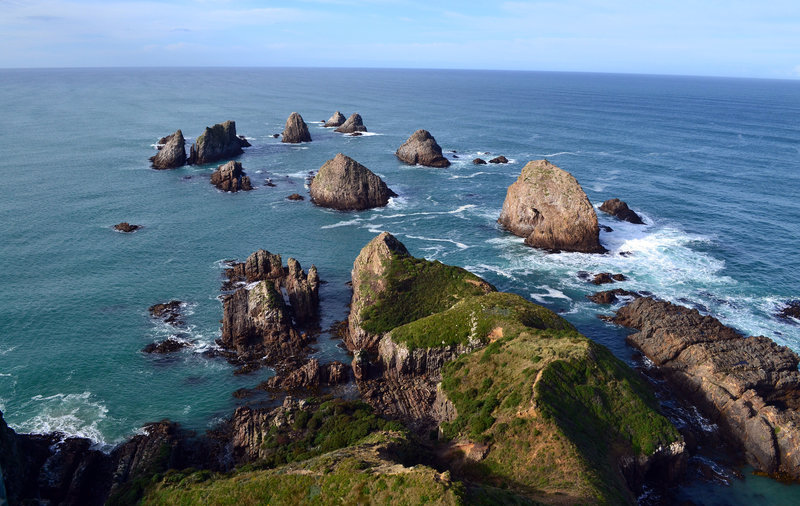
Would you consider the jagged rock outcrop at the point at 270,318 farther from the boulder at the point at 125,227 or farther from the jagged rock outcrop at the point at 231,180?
the jagged rock outcrop at the point at 231,180

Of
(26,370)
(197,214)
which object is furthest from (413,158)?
(26,370)

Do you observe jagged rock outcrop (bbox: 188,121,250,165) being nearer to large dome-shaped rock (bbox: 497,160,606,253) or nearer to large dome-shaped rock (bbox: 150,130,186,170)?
large dome-shaped rock (bbox: 150,130,186,170)

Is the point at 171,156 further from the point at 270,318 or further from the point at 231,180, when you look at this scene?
the point at 270,318

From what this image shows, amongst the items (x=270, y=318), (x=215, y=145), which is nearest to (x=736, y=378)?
(x=270, y=318)

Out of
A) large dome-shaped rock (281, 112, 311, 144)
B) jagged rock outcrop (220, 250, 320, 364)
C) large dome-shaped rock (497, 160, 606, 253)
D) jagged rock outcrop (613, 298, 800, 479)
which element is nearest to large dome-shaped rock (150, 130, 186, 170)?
large dome-shaped rock (281, 112, 311, 144)

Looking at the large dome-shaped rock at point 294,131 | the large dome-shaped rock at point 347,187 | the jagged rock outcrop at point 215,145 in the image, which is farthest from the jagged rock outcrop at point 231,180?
the large dome-shaped rock at point 294,131

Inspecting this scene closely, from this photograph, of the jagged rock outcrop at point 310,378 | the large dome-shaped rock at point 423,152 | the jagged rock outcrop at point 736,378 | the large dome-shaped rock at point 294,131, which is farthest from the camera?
the large dome-shaped rock at point 294,131

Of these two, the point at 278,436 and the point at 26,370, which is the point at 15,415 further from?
the point at 278,436
